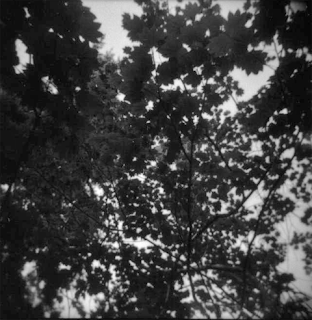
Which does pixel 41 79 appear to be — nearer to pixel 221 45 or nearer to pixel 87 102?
pixel 87 102

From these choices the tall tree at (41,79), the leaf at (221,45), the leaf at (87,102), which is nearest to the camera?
the tall tree at (41,79)

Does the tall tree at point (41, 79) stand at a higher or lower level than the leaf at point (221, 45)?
lower

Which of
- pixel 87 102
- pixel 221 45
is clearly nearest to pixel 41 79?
pixel 87 102

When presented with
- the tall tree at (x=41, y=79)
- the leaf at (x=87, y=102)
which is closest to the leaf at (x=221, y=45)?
the tall tree at (x=41, y=79)

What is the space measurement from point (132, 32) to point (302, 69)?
5.96ft

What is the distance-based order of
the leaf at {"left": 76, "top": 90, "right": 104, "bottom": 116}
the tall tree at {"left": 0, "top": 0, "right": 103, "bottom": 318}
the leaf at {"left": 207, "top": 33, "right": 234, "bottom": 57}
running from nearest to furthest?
the tall tree at {"left": 0, "top": 0, "right": 103, "bottom": 318}, the leaf at {"left": 76, "top": 90, "right": 104, "bottom": 116}, the leaf at {"left": 207, "top": 33, "right": 234, "bottom": 57}

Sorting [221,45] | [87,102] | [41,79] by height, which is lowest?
[41,79]

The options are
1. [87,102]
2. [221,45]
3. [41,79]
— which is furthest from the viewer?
[221,45]

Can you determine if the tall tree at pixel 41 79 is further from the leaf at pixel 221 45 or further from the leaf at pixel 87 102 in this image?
the leaf at pixel 221 45

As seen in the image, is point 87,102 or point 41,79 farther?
point 87,102

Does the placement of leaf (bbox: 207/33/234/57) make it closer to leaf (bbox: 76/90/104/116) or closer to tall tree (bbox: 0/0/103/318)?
tall tree (bbox: 0/0/103/318)

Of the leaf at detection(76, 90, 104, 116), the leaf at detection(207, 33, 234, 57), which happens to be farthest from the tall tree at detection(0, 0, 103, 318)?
the leaf at detection(207, 33, 234, 57)

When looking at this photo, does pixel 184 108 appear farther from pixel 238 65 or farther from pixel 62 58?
pixel 62 58

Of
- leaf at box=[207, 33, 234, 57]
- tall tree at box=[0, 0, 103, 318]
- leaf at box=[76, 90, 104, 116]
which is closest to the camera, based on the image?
tall tree at box=[0, 0, 103, 318]
